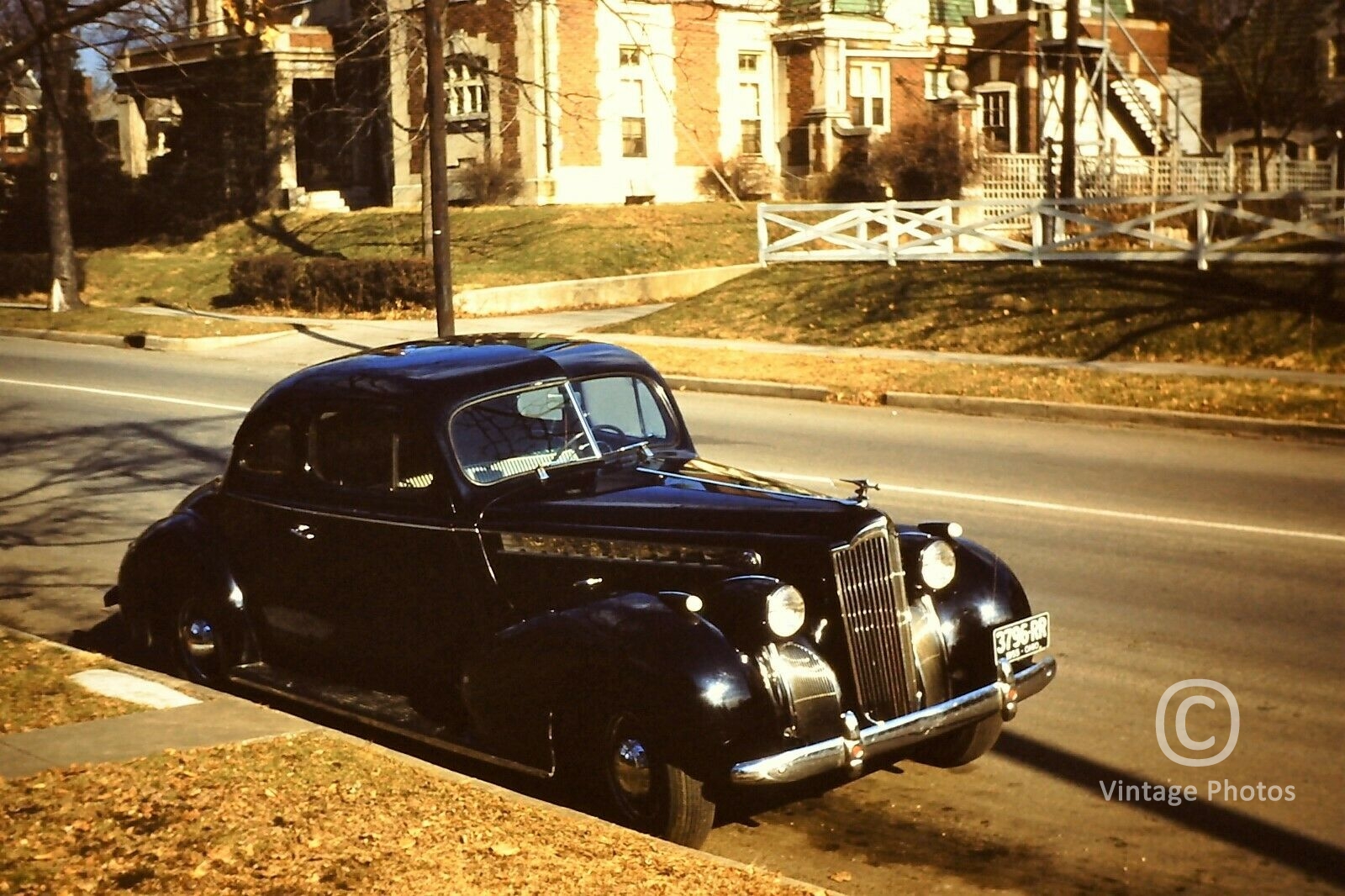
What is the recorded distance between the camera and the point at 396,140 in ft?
135

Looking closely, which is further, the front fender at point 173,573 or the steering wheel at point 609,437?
the front fender at point 173,573

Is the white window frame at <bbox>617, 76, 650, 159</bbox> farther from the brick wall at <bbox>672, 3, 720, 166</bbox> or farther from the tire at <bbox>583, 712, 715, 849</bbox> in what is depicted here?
the tire at <bbox>583, 712, 715, 849</bbox>

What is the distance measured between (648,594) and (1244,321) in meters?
16.7

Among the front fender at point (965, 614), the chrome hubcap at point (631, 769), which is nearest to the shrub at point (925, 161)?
the front fender at point (965, 614)

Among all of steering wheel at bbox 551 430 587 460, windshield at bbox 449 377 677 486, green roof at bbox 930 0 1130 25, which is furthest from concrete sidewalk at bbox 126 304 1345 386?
green roof at bbox 930 0 1130 25

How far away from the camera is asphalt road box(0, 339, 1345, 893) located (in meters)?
6.08

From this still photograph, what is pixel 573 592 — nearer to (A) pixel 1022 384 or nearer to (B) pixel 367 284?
(A) pixel 1022 384

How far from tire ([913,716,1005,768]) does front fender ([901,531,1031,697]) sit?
40 centimetres

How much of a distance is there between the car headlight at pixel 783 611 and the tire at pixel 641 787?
61cm

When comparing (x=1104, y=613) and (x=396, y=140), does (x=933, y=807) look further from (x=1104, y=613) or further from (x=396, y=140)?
(x=396, y=140)

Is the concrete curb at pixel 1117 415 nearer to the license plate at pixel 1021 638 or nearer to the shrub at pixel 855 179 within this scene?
the license plate at pixel 1021 638

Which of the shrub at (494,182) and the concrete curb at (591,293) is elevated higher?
the shrub at (494,182)

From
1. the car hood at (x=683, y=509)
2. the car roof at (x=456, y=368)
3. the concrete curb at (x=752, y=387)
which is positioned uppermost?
the car roof at (x=456, y=368)

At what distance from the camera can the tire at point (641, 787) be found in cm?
587
